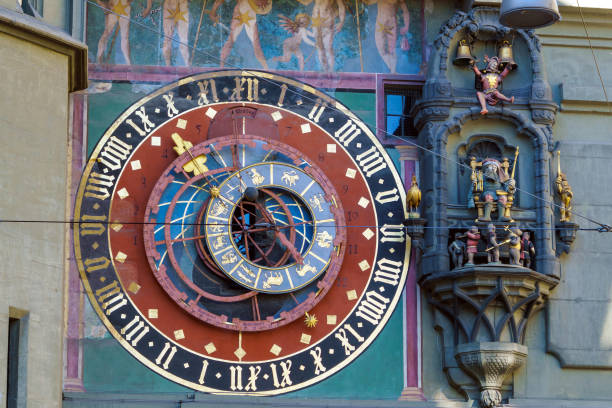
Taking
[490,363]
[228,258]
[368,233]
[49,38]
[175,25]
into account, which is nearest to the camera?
[49,38]

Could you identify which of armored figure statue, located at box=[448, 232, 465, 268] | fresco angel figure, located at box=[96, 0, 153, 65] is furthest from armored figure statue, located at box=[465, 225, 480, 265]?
fresco angel figure, located at box=[96, 0, 153, 65]

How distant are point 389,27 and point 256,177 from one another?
101 inches

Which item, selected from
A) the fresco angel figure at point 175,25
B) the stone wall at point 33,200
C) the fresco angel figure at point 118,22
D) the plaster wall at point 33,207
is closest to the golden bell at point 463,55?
the fresco angel figure at point 175,25

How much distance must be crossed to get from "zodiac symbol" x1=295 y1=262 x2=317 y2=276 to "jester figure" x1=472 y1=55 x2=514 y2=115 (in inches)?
104

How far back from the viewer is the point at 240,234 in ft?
57.5

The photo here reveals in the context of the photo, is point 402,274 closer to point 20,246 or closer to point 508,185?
point 508,185

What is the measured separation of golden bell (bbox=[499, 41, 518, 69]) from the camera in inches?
714

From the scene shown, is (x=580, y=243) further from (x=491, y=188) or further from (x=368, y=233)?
(x=368, y=233)

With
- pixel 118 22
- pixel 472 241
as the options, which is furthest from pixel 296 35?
pixel 472 241

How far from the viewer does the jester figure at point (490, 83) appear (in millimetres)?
17984

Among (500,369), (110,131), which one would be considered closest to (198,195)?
(110,131)

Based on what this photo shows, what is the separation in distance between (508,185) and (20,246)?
5.48 metres

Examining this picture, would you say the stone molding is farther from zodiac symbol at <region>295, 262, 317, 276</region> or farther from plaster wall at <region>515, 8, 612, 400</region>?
plaster wall at <region>515, 8, 612, 400</region>

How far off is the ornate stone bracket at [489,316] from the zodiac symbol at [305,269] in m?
1.30
